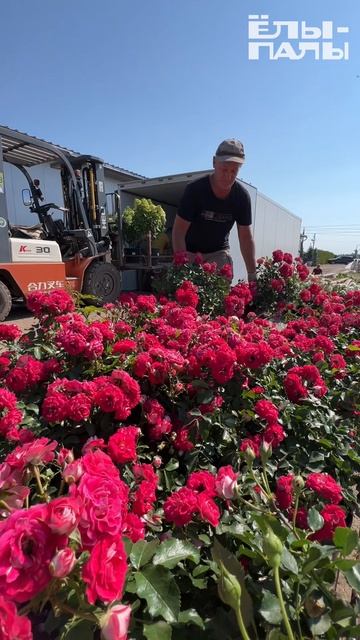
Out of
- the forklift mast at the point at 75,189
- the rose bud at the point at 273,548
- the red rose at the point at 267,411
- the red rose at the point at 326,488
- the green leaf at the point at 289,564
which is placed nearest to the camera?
the rose bud at the point at 273,548

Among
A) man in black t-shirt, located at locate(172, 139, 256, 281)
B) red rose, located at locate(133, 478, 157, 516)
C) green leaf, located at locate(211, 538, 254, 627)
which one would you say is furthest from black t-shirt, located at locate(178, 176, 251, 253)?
green leaf, located at locate(211, 538, 254, 627)

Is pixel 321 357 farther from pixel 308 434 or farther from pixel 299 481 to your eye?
pixel 299 481

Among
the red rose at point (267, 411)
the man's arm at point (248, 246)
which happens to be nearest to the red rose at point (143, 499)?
the red rose at point (267, 411)

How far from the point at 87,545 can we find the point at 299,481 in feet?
1.92

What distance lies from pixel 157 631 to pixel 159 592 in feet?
0.22

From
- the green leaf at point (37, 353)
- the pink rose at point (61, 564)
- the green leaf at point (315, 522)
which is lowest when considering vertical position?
the green leaf at point (315, 522)

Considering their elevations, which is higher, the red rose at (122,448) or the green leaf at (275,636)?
the red rose at (122,448)

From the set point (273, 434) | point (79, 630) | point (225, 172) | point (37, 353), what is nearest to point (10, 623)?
point (79, 630)

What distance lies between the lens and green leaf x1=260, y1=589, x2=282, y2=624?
70 cm

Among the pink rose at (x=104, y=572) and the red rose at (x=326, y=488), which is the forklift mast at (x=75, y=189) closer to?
the red rose at (x=326, y=488)

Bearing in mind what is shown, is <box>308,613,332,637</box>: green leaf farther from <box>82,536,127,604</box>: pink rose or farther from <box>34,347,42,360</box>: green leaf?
<box>34,347,42,360</box>: green leaf

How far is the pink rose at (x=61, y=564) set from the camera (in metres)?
0.54

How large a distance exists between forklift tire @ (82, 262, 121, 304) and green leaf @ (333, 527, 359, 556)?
7322mm

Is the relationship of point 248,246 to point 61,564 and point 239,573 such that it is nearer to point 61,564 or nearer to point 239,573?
point 239,573
